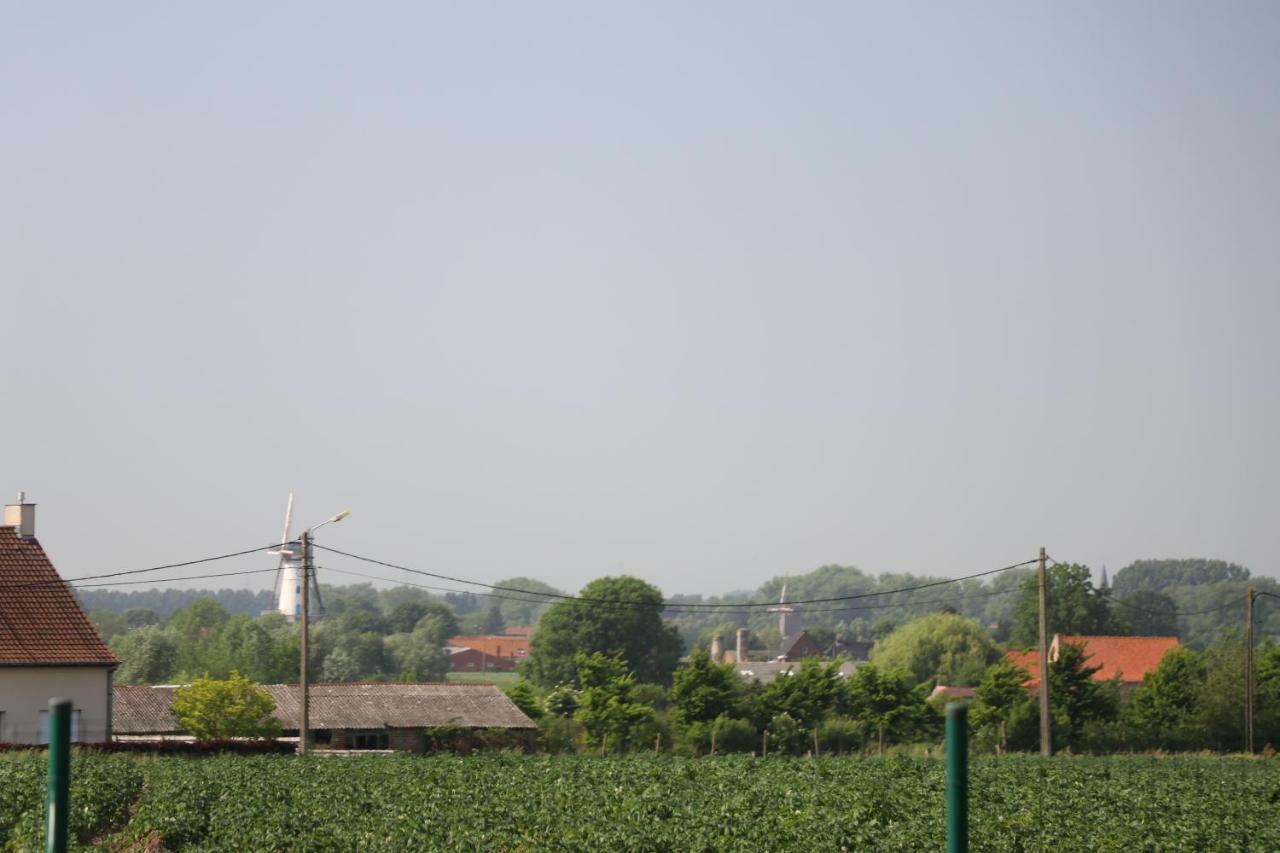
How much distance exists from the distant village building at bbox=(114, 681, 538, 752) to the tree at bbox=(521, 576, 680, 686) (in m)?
70.6

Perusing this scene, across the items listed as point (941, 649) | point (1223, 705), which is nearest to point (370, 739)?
point (1223, 705)

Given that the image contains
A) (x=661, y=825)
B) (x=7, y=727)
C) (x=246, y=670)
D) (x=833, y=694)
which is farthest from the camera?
(x=246, y=670)

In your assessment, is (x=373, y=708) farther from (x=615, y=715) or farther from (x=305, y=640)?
(x=305, y=640)

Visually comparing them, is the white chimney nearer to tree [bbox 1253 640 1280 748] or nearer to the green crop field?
the green crop field

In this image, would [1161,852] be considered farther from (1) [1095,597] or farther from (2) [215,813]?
(1) [1095,597]

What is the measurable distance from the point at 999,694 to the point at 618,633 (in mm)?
69688

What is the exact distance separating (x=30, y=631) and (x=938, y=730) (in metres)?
41.8

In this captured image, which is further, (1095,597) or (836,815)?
(1095,597)

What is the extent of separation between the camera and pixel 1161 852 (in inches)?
827

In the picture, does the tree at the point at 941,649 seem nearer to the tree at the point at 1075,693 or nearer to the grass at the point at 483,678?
the grass at the point at 483,678

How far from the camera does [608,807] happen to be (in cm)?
2534

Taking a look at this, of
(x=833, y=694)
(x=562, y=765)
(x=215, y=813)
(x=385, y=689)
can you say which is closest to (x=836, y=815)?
(x=215, y=813)

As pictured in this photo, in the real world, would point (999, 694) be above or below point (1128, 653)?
above

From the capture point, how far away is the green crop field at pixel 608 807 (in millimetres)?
21609
